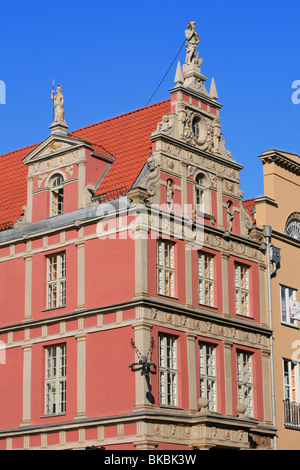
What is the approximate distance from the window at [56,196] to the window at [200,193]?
195 inches

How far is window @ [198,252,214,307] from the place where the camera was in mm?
41844

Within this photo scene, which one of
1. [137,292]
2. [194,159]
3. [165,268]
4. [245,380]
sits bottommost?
[245,380]

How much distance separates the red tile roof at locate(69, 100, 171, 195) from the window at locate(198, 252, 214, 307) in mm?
3954

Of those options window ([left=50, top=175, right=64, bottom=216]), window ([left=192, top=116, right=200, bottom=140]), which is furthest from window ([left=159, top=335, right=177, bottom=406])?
window ([left=192, top=116, right=200, bottom=140])

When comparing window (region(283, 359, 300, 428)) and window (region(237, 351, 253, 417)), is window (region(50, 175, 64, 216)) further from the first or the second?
window (region(283, 359, 300, 428))

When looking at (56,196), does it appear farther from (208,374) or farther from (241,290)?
(208,374)

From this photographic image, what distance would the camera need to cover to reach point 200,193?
141ft

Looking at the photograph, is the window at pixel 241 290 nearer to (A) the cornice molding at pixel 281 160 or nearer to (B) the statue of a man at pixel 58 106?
(A) the cornice molding at pixel 281 160

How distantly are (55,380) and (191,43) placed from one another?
44.8 feet

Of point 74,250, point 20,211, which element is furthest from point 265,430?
point 20,211

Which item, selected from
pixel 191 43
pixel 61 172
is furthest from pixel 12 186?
pixel 191 43

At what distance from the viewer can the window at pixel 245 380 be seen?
42719mm
